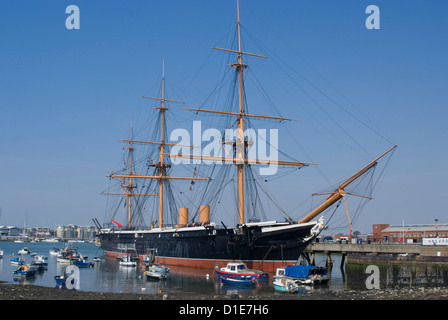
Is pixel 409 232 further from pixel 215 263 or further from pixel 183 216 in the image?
pixel 215 263

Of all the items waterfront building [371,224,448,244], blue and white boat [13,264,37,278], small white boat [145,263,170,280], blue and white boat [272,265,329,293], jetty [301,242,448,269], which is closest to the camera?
blue and white boat [272,265,329,293]

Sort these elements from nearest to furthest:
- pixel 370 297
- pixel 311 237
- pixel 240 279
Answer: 1. pixel 370 297
2. pixel 240 279
3. pixel 311 237

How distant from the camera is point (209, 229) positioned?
52781 mm

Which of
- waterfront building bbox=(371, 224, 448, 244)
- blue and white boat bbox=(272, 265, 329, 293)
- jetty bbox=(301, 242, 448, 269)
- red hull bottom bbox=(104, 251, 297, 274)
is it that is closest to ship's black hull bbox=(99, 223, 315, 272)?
red hull bottom bbox=(104, 251, 297, 274)

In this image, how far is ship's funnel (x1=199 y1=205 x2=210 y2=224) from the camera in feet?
197

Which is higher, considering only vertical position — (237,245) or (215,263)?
(237,245)

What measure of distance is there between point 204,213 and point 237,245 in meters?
12.2

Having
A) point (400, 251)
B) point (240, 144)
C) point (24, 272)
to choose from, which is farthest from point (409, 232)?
point (24, 272)

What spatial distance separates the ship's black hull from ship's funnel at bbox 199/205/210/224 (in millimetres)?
2990

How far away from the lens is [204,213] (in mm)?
60281

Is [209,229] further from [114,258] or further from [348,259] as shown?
[114,258]

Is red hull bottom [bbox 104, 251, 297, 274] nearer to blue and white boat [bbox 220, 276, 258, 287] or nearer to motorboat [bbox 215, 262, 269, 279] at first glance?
motorboat [bbox 215, 262, 269, 279]

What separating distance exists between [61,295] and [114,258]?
59561mm
